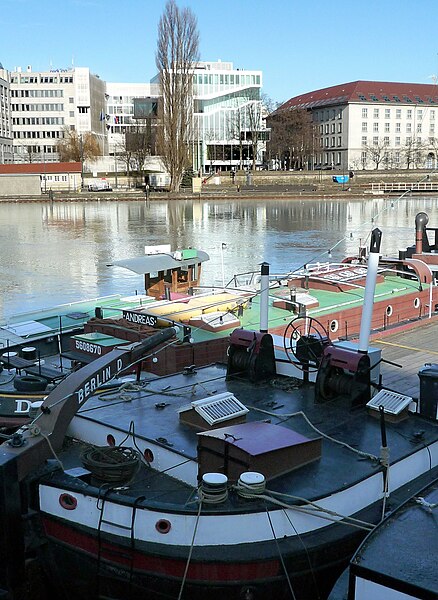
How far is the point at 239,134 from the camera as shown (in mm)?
106875

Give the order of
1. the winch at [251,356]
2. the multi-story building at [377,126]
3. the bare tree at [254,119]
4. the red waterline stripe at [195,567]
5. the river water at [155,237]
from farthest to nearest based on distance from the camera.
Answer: the multi-story building at [377,126]
the bare tree at [254,119]
the river water at [155,237]
the winch at [251,356]
the red waterline stripe at [195,567]

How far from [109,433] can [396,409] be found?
3.49 m

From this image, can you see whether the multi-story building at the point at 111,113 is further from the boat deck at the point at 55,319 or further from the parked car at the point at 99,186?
the boat deck at the point at 55,319

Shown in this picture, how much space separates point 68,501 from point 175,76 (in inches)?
3279

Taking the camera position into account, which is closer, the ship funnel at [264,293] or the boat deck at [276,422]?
the boat deck at [276,422]

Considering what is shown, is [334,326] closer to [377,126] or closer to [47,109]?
[377,126]

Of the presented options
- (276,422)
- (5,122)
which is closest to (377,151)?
(5,122)

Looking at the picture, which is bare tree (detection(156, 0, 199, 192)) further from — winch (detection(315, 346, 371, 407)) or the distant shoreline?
winch (detection(315, 346, 371, 407))

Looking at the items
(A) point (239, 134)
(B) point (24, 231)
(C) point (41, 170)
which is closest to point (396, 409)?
(B) point (24, 231)

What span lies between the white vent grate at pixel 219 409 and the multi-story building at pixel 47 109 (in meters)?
127

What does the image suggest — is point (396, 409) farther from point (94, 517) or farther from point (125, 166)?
point (125, 166)

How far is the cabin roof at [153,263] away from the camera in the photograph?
17078 mm

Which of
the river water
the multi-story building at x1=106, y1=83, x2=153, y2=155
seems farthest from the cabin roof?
the multi-story building at x1=106, y1=83, x2=153, y2=155

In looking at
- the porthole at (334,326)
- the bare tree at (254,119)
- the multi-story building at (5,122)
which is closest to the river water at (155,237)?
the porthole at (334,326)
